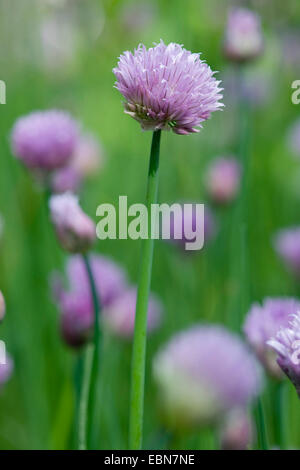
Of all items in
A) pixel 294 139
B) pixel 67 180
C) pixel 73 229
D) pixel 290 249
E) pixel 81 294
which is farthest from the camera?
pixel 294 139

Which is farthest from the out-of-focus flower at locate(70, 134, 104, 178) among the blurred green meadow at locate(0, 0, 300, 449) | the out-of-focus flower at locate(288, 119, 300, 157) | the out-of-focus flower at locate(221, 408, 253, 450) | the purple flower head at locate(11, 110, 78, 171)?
the out-of-focus flower at locate(221, 408, 253, 450)

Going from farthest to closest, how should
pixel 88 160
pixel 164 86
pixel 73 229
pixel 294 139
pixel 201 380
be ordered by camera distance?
pixel 294 139, pixel 88 160, pixel 73 229, pixel 164 86, pixel 201 380

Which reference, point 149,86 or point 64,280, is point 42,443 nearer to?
point 64,280

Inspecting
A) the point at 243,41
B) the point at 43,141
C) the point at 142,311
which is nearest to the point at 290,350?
the point at 142,311

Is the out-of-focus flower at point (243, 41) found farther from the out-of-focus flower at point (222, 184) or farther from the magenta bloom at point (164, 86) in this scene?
the magenta bloom at point (164, 86)

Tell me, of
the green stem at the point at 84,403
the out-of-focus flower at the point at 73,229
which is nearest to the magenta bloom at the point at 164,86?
the out-of-focus flower at the point at 73,229

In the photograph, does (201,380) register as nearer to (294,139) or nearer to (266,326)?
(266,326)

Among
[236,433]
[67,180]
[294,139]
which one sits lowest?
[236,433]

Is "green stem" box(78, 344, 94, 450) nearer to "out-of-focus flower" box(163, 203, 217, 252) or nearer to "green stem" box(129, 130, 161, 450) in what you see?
"green stem" box(129, 130, 161, 450)
